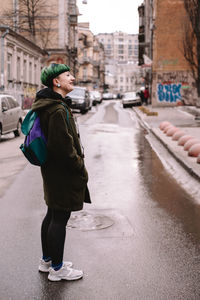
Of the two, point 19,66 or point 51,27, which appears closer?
point 19,66

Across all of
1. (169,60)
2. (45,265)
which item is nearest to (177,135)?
(45,265)

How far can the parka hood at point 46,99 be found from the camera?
3795 mm

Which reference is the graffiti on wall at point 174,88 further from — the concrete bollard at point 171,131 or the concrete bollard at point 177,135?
the concrete bollard at point 177,135

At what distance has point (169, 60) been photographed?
4109 cm

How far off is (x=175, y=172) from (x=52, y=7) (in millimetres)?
48439

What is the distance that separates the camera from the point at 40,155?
3.79 m

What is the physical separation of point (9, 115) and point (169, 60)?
2641 centimetres

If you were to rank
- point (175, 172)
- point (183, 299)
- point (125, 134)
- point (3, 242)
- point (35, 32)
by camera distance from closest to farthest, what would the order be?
point (183, 299) < point (3, 242) < point (175, 172) < point (125, 134) < point (35, 32)

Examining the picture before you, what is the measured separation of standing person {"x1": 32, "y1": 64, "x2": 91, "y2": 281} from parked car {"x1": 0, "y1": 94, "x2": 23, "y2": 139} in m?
12.5

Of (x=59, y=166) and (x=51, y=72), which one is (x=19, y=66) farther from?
(x=59, y=166)

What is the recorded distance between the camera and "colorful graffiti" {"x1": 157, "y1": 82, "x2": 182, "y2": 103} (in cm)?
4034

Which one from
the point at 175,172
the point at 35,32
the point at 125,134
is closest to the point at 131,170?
the point at 175,172

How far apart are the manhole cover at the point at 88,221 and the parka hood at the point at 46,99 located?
7.26 feet

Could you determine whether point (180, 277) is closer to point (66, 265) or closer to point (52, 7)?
point (66, 265)
